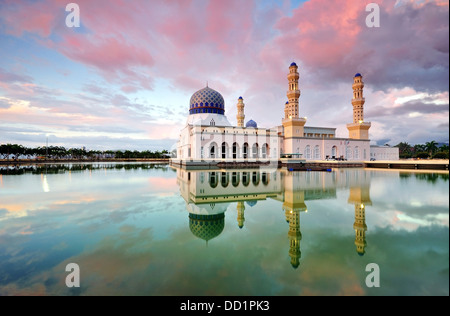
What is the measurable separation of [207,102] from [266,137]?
12.3 meters

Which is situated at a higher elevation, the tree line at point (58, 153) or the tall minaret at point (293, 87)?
the tall minaret at point (293, 87)

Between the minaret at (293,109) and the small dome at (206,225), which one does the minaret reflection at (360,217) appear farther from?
the minaret at (293,109)

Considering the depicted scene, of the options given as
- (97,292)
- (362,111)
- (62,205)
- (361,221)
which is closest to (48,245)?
(97,292)

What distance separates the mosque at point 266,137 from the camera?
32.9 m

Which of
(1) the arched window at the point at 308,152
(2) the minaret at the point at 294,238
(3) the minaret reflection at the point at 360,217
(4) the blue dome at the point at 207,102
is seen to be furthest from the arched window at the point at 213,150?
(2) the minaret at the point at 294,238

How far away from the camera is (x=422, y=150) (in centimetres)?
7031

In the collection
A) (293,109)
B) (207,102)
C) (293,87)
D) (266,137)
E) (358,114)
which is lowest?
(266,137)

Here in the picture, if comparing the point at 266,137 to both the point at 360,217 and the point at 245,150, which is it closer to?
the point at 245,150

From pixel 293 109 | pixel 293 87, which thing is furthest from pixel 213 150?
pixel 293 87

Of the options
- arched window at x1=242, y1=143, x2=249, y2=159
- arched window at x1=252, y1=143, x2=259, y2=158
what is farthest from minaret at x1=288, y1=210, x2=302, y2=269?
arched window at x1=252, y1=143, x2=259, y2=158

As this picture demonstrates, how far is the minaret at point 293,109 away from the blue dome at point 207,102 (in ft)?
39.8

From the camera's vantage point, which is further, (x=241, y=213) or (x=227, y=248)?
(x=241, y=213)

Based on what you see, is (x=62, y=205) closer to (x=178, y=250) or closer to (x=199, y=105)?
(x=178, y=250)

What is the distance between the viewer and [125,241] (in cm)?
491
